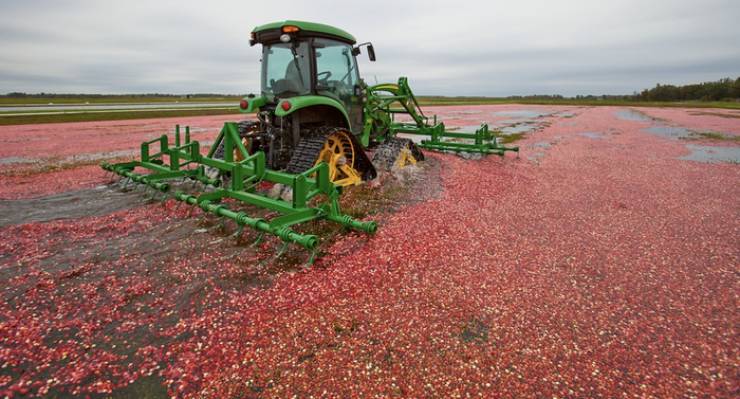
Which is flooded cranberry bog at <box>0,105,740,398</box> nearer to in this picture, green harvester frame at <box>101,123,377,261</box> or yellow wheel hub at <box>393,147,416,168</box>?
green harvester frame at <box>101,123,377,261</box>

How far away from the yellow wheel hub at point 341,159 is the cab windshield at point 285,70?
3.90 feet

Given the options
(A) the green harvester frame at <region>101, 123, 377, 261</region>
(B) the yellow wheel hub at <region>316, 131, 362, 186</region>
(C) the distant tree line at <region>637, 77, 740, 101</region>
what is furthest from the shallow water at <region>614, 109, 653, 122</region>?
(C) the distant tree line at <region>637, 77, 740, 101</region>

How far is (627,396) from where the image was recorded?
3.17 metres

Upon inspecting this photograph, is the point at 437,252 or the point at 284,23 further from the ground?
the point at 284,23

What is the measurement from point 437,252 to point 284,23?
526cm

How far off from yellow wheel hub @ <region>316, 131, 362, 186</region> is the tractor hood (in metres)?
2.08


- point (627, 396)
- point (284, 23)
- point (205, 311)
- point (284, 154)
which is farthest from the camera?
point (284, 154)

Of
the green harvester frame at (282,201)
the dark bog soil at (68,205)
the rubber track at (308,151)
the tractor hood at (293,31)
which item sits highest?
the tractor hood at (293,31)

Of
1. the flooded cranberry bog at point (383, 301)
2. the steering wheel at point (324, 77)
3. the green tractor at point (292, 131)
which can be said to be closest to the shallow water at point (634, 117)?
the flooded cranberry bog at point (383, 301)

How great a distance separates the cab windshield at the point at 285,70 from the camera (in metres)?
8.31

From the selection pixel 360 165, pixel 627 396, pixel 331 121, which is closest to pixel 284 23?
pixel 331 121

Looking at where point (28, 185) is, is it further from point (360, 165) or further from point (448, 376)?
point (448, 376)

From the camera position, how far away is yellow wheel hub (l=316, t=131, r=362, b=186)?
8617mm

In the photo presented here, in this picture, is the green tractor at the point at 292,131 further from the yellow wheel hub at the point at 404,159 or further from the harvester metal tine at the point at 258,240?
the harvester metal tine at the point at 258,240
